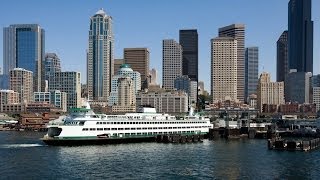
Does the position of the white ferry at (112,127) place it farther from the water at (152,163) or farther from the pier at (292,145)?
the pier at (292,145)

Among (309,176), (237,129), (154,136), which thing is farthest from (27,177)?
(237,129)

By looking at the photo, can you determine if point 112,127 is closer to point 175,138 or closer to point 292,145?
point 175,138

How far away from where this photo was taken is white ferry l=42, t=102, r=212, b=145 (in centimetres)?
11181

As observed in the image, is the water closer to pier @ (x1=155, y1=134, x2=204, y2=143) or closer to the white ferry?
the white ferry

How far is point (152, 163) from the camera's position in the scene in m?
84.0

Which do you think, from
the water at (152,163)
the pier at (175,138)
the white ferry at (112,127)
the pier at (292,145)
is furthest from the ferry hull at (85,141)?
the pier at (292,145)

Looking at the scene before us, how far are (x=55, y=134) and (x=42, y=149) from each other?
9839 mm

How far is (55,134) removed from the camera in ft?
370

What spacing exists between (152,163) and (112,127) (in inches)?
1518

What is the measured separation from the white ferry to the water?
5412 millimetres

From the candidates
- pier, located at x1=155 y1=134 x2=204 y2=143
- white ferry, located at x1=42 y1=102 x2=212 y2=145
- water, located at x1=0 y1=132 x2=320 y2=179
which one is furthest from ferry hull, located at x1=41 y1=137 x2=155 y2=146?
pier, located at x1=155 y1=134 x2=204 y2=143

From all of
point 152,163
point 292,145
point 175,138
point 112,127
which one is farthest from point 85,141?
point 292,145

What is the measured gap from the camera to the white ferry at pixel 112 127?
111812 mm

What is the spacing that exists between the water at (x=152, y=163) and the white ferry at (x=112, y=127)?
213 inches
